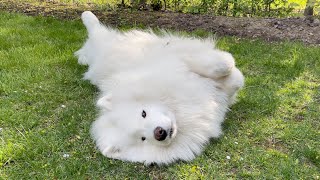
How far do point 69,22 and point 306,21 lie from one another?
4.24 metres

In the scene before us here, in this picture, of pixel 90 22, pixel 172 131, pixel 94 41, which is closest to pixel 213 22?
pixel 90 22

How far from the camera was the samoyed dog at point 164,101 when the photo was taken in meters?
2.85

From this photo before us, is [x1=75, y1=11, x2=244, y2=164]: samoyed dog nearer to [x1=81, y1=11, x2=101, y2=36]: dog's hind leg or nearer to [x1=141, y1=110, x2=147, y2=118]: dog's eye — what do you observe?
[x1=141, y1=110, x2=147, y2=118]: dog's eye

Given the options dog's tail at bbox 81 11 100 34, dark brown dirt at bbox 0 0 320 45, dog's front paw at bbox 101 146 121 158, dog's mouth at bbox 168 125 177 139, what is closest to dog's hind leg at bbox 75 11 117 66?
dog's tail at bbox 81 11 100 34

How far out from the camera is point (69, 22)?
700 cm

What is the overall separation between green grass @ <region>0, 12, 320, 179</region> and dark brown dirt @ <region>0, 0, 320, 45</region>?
703mm

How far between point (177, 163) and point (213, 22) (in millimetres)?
4435

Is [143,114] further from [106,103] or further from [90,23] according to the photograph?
[90,23]

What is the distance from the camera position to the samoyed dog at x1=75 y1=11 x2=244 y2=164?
2846mm

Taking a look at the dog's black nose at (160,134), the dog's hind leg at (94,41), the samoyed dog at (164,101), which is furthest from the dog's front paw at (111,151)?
the dog's hind leg at (94,41)

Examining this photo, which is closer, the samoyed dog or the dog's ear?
the samoyed dog

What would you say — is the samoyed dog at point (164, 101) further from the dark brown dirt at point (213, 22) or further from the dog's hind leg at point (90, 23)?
the dark brown dirt at point (213, 22)

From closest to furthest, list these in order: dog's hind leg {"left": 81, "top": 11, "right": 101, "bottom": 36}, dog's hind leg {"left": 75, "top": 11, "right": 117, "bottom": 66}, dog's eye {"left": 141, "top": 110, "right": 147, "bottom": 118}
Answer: dog's eye {"left": 141, "top": 110, "right": 147, "bottom": 118}
dog's hind leg {"left": 75, "top": 11, "right": 117, "bottom": 66}
dog's hind leg {"left": 81, "top": 11, "right": 101, "bottom": 36}

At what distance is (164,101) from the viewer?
2.96 m
